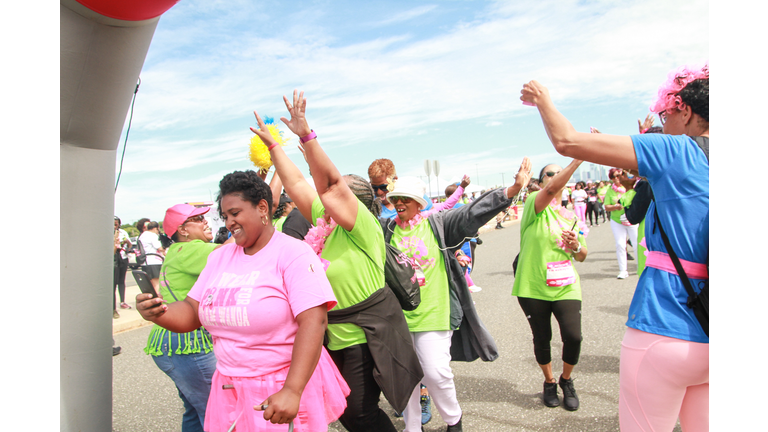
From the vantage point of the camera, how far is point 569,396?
3.66 m

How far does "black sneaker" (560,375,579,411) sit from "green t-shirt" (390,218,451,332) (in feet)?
3.84

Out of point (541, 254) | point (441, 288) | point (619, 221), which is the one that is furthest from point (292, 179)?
point (619, 221)

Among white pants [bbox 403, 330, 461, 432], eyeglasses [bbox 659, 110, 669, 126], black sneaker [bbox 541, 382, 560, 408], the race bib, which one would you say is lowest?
black sneaker [bbox 541, 382, 560, 408]

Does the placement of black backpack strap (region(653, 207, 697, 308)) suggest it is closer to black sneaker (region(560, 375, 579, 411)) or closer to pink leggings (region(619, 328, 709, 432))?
pink leggings (region(619, 328, 709, 432))

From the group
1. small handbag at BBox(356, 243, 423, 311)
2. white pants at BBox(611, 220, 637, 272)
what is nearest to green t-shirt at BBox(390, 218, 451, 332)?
small handbag at BBox(356, 243, 423, 311)

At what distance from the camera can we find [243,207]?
215 cm

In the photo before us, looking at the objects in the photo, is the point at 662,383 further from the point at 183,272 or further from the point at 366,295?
the point at 183,272

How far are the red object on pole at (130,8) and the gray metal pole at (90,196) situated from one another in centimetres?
6

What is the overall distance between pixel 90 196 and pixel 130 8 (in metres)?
0.98

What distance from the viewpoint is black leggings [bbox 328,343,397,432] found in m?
2.47

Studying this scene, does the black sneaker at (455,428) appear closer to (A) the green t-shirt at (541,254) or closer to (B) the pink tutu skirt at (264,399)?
(A) the green t-shirt at (541,254)

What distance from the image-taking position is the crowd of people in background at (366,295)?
177cm
